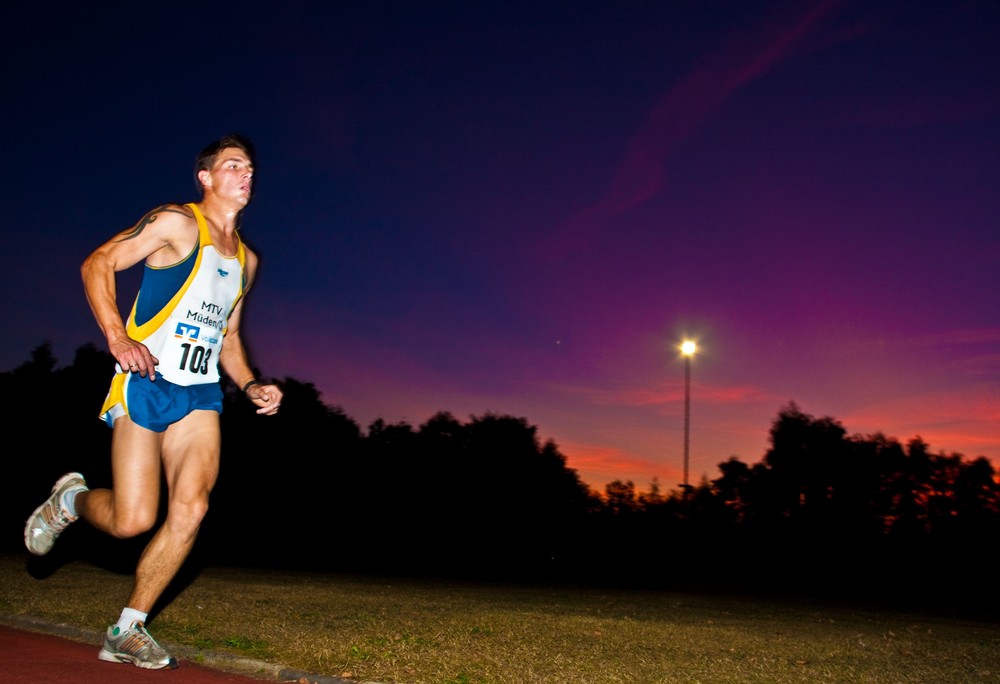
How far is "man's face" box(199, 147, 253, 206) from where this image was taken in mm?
4664

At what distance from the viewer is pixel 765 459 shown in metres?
63.4

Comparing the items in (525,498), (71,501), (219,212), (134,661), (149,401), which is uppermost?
(525,498)

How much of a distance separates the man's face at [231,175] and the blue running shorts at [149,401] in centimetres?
109

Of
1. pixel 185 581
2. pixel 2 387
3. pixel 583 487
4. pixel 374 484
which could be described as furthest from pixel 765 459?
pixel 185 581

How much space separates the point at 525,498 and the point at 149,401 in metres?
65.2

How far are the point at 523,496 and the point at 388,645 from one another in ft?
208

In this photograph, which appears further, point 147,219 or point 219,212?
point 219,212

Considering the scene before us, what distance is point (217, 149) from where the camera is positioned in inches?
185

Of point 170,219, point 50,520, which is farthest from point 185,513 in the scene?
point 170,219

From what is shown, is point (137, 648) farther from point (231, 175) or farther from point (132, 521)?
point (231, 175)

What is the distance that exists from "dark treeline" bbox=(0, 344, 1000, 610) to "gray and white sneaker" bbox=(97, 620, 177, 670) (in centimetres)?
3322

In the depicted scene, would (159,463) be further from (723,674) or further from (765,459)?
(765,459)

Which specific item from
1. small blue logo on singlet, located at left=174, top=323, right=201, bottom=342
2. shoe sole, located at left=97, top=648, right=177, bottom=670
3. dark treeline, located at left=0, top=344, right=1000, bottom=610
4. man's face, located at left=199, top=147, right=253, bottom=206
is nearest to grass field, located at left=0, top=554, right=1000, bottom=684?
shoe sole, located at left=97, top=648, right=177, bottom=670

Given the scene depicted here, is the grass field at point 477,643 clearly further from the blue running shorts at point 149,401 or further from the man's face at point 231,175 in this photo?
the man's face at point 231,175
